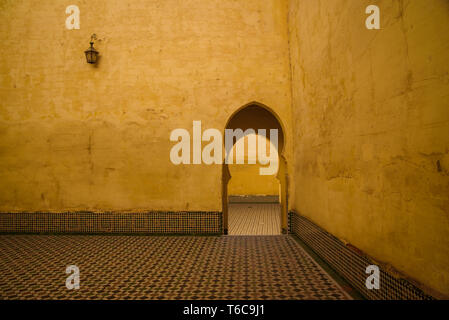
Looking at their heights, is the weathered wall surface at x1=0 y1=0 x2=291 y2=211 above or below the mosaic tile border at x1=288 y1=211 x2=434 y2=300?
above

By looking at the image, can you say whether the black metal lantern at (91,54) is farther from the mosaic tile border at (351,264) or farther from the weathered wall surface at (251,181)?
the weathered wall surface at (251,181)

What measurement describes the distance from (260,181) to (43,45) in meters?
8.01

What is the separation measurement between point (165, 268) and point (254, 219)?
4428mm

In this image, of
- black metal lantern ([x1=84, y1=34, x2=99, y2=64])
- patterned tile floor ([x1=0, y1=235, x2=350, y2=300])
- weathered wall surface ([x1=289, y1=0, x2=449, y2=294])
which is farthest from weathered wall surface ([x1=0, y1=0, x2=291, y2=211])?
weathered wall surface ([x1=289, y1=0, x2=449, y2=294])

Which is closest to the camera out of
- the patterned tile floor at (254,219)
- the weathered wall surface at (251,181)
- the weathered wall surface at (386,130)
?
the weathered wall surface at (386,130)

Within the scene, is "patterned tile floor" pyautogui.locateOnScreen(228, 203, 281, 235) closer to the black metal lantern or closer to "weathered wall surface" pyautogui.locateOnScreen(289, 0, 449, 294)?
"weathered wall surface" pyautogui.locateOnScreen(289, 0, 449, 294)

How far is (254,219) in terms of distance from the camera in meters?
7.38

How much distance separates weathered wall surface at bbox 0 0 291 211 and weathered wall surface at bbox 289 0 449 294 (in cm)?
149

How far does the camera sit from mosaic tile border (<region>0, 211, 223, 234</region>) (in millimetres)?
4742

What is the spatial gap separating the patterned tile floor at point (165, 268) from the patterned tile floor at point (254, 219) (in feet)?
4.48

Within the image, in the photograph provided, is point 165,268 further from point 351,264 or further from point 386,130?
point 386,130

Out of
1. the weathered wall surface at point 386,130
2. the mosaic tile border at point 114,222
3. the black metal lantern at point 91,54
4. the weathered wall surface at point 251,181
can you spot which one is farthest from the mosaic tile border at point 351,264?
the weathered wall surface at point 251,181

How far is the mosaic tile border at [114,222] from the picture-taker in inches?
187

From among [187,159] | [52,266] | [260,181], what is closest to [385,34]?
[187,159]
